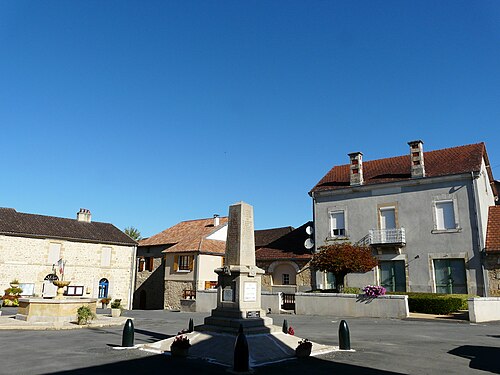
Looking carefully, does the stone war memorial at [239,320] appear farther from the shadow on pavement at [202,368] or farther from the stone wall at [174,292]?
the stone wall at [174,292]

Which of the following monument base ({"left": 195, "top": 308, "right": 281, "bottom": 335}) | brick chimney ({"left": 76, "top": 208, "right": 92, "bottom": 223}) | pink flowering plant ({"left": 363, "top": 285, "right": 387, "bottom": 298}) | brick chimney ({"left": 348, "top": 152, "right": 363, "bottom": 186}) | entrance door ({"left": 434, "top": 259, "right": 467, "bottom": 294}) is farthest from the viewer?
brick chimney ({"left": 76, "top": 208, "right": 92, "bottom": 223})

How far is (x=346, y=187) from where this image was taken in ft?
92.3

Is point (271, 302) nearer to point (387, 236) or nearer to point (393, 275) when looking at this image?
point (393, 275)

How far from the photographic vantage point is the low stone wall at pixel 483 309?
1720 cm

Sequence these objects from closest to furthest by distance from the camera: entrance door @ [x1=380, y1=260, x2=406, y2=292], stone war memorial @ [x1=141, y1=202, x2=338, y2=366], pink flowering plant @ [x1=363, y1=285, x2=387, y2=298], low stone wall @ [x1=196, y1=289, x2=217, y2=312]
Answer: stone war memorial @ [x1=141, y1=202, x2=338, y2=366], pink flowering plant @ [x1=363, y1=285, x2=387, y2=298], entrance door @ [x1=380, y1=260, x2=406, y2=292], low stone wall @ [x1=196, y1=289, x2=217, y2=312]

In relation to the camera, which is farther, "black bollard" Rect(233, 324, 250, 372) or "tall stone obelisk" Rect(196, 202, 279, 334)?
"tall stone obelisk" Rect(196, 202, 279, 334)

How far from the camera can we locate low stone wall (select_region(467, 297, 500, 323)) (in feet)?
56.4

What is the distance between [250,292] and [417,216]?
17.6 m

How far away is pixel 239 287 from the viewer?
10.8 m

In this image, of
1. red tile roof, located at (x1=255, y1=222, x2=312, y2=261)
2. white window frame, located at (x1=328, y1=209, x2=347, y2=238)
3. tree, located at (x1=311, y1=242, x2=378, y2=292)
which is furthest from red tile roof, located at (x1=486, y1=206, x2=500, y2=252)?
red tile roof, located at (x1=255, y1=222, x2=312, y2=261)

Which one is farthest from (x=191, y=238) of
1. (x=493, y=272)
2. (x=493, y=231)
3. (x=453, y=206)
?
(x=493, y=272)

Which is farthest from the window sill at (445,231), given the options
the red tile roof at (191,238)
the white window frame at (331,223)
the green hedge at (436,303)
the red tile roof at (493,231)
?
the red tile roof at (191,238)

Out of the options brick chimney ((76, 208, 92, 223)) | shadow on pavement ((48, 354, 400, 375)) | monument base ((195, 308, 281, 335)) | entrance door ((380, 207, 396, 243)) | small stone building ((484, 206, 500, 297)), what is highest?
brick chimney ((76, 208, 92, 223))

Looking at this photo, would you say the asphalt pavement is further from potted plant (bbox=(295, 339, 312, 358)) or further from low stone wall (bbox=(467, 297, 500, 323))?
low stone wall (bbox=(467, 297, 500, 323))
